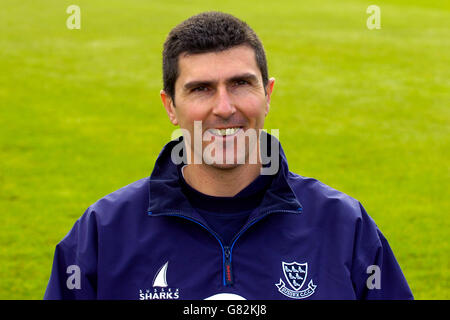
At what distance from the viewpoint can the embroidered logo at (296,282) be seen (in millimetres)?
2789

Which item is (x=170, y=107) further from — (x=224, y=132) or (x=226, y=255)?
(x=226, y=255)

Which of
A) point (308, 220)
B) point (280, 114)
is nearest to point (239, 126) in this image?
point (308, 220)

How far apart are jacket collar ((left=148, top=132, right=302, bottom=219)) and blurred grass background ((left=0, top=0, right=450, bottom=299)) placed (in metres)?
3.70

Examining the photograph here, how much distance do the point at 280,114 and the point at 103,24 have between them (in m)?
9.38

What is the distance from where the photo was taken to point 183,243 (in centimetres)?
285

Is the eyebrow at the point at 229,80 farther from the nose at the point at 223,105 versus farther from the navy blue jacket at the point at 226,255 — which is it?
the navy blue jacket at the point at 226,255

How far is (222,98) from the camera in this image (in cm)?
284

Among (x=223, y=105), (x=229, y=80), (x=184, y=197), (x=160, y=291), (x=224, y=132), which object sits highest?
(x=229, y=80)

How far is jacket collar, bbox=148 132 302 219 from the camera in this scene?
286 centimetres

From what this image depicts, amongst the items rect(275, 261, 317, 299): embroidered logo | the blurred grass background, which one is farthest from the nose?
the blurred grass background

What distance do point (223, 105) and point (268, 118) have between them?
31.8ft

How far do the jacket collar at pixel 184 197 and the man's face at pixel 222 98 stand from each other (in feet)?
0.60

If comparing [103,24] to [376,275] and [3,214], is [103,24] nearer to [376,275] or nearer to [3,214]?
[3,214]

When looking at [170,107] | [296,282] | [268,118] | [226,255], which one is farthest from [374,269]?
[268,118]
